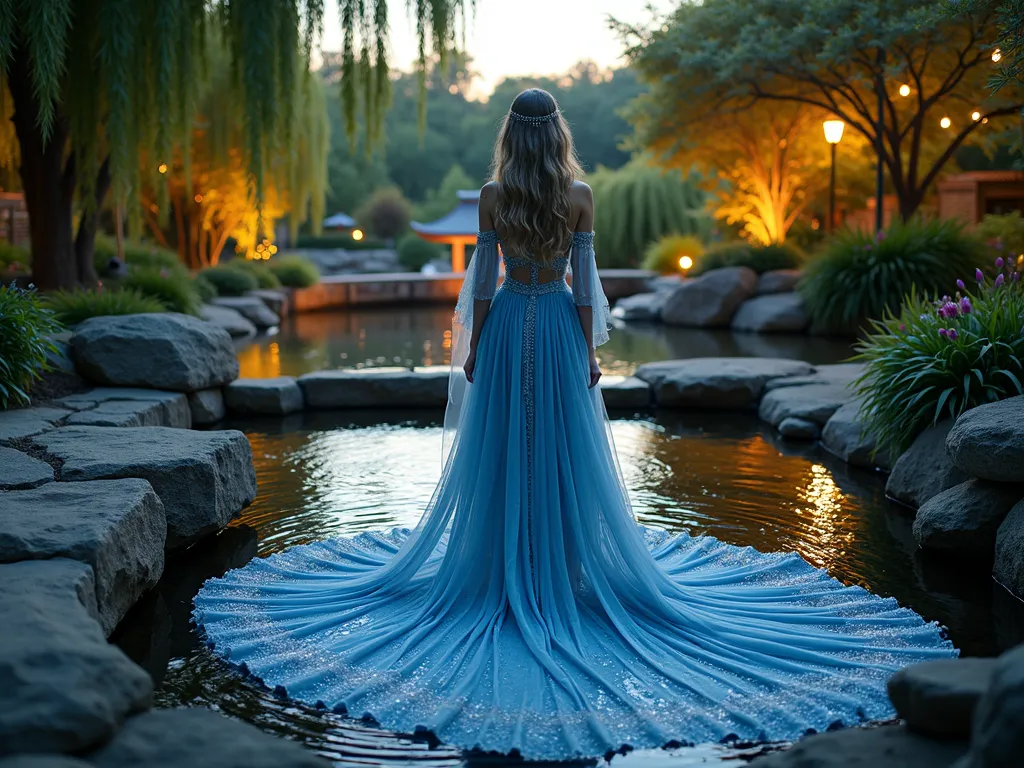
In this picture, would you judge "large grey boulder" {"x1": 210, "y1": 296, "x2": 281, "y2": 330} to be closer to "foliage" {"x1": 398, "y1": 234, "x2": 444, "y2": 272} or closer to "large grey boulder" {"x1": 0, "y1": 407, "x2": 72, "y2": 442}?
"large grey boulder" {"x1": 0, "y1": 407, "x2": 72, "y2": 442}

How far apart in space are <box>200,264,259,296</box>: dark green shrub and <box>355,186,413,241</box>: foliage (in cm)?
2243

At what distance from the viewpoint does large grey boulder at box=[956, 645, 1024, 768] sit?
1.74m

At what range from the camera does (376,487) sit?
5.81 meters

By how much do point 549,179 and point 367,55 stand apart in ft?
18.4

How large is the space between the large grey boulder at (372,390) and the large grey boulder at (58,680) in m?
5.48

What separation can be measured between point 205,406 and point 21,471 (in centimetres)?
330

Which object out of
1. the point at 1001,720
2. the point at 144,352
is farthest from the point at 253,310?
the point at 1001,720

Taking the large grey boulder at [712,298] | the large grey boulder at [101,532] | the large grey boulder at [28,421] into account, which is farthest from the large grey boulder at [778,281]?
the large grey boulder at [101,532]

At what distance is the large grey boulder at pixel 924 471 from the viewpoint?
196 inches

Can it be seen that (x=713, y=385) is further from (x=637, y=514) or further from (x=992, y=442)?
(x=992, y=442)

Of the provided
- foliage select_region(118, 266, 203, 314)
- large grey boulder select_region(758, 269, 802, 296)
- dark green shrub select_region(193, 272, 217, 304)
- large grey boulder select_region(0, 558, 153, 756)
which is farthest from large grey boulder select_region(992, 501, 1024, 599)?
dark green shrub select_region(193, 272, 217, 304)

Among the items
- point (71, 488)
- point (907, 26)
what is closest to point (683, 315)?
point (907, 26)

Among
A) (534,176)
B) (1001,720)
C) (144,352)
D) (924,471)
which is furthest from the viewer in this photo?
(144,352)

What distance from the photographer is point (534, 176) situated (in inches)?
137
